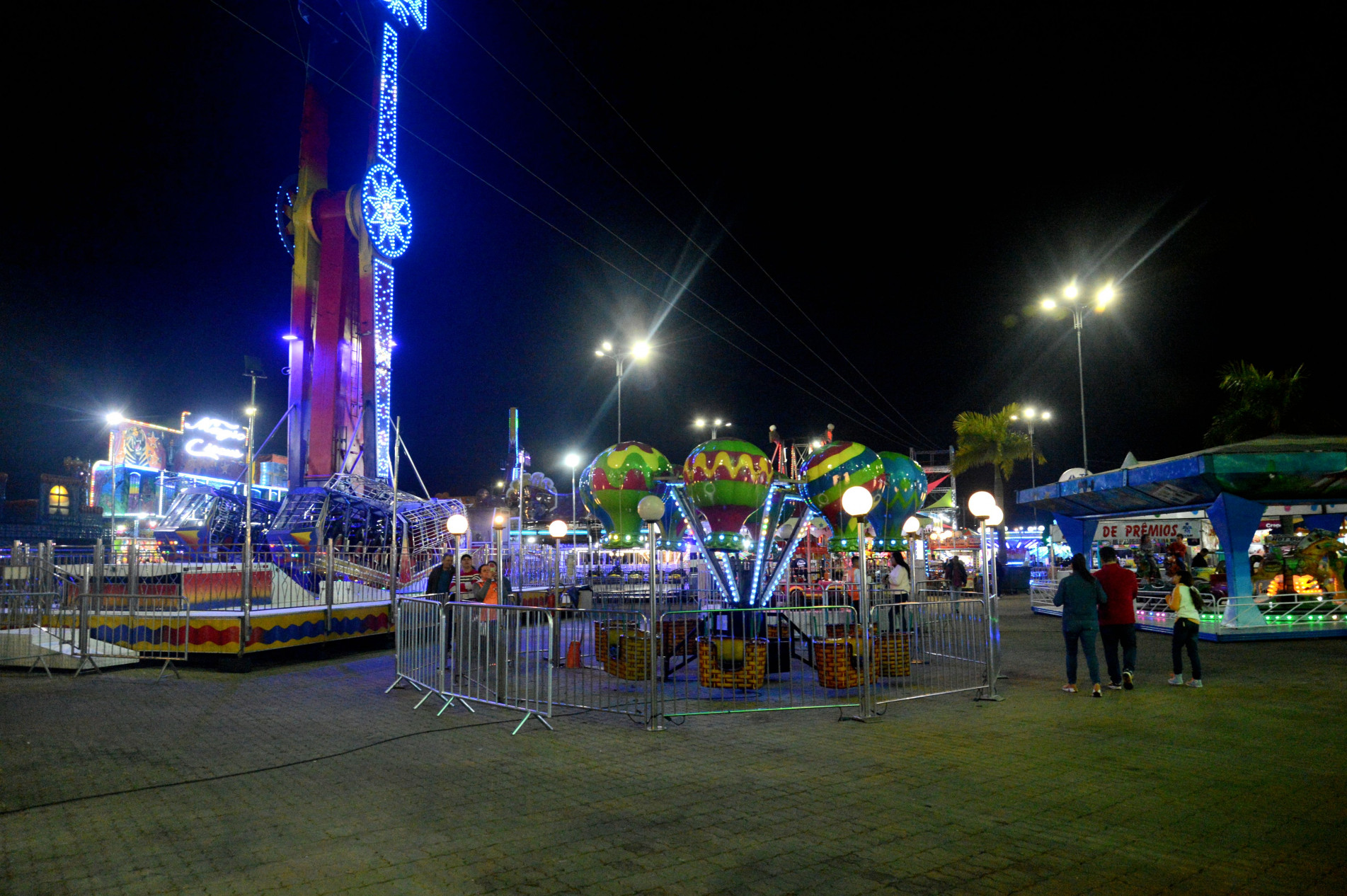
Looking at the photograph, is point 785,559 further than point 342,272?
No

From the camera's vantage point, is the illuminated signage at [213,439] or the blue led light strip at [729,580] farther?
the illuminated signage at [213,439]

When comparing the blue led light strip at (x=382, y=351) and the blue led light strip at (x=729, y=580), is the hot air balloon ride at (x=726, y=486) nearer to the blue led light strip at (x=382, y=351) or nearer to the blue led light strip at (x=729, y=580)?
the blue led light strip at (x=729, y=580)

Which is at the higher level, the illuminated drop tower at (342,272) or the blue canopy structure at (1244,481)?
the illuminated drop tower at (342,272)

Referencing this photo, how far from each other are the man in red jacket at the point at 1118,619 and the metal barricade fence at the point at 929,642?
63.2 inches

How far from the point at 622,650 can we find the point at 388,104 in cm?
3336

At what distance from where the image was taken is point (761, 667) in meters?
10.3

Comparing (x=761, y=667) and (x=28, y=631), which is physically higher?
(x=28, y=631)

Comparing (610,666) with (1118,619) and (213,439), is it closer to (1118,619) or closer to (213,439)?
(1118,619)

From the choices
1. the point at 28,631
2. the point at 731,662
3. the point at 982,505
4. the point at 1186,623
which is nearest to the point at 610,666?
the point at 731,662

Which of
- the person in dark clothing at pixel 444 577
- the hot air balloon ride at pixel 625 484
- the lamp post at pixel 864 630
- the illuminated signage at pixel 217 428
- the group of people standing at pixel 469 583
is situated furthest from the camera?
the illuminated signage at pixel 217 428

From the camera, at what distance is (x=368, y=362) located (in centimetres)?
3612

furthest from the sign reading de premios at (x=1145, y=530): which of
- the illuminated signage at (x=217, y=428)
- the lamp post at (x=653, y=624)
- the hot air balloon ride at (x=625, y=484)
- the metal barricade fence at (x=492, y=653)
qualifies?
the illuminated signage at (x=217, y=428)

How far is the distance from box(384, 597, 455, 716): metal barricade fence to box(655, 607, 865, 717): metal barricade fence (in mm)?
2716

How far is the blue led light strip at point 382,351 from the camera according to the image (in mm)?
35906
